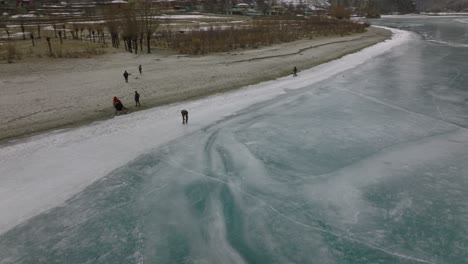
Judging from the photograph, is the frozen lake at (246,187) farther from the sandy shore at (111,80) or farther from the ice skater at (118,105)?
the sandy shore at (111,80)

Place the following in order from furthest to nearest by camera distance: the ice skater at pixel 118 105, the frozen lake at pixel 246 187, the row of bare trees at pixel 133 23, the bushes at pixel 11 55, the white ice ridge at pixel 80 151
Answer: the row of bare trees at pixel 133 23 < the bushes at pixel 11 55 < the ice skater at pixel 118 105 < the white ice ridge at pixel 80 151 < the frozen lake at pixel 246 187

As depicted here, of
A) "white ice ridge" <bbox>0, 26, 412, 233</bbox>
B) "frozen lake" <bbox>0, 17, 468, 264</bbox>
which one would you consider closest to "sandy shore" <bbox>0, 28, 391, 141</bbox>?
"white ice ridge" <bbox>0, 26, 412, 233</bbox>

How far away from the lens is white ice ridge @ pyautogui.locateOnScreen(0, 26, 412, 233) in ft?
33.3

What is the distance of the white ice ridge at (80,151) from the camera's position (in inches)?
399

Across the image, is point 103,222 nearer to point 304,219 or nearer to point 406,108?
point 304,219

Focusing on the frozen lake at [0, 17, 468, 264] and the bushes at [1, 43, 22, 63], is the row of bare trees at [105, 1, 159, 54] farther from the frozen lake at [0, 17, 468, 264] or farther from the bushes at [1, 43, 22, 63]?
the frozen lake at [0, 17, 468, 264]

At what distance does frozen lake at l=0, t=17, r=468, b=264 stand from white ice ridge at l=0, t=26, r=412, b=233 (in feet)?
0.19

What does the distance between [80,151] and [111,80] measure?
40.9 feet

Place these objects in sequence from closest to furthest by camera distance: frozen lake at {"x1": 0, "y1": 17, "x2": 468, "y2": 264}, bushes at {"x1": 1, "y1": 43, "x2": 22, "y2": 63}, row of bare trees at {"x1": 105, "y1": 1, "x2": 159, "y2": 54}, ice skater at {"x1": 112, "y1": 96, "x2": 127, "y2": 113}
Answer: frozen lake at {"x1": 0, "y1": 17, "x2": 468, "y2": 264}, ice skater at {"x1": 112, "y1": 96, "x2": 127, "y2": 113}, bushes at {"x1": 1, "y1": 43, "x2": 22, "y2": 63}, row of bare trees at {"x1": 105, "y1": 1, "x2": 159, "y2": 54}

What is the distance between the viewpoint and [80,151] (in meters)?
13.3

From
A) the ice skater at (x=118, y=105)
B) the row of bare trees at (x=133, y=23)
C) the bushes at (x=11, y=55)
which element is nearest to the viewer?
the ice skater at (x=118, y=105)

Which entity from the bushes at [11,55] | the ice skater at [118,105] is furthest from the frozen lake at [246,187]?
the bushes at [11,55]

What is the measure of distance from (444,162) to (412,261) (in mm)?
6377

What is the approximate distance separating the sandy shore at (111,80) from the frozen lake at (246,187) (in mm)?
2296
